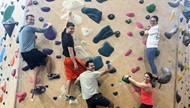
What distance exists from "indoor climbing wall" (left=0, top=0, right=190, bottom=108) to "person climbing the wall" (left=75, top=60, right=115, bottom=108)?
24 centimetres

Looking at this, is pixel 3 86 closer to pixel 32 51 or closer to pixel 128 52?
Answer: pixel 32 51

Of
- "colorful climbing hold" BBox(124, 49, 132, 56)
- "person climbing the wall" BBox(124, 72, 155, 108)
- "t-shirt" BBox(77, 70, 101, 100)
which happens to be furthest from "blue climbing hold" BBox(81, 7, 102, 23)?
"person climbing the wall" BBox(124, 72, 155, 108)

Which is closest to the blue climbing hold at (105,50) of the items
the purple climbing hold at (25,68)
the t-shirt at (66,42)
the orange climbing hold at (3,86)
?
the t-shirt at (66,42)

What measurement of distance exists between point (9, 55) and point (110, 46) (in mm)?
1787

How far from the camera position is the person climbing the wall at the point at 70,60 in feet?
14.4

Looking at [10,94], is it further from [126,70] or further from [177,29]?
[177,29]

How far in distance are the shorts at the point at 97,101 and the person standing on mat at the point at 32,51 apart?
0.70 m

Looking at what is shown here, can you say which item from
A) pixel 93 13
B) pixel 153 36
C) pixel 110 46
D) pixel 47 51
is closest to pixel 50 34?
pixel 47 51

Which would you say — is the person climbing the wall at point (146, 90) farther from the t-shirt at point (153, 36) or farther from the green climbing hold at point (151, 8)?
the green climbing hold at point (151, 8)

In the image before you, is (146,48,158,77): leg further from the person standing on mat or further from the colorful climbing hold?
the person standing on mat

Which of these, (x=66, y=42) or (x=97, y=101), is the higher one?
(x=66, y=42)

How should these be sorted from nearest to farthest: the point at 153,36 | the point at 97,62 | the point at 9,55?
the point at 153,36 → the point at 97,62 → the point at 9,55

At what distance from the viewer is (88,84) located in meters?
4.27

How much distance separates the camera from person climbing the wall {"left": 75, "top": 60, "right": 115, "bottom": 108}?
427cm
